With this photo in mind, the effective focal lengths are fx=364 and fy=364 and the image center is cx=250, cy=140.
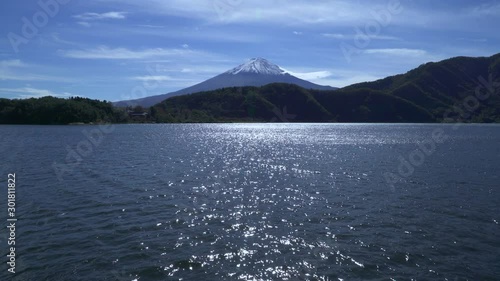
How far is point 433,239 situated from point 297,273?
7.86 metres

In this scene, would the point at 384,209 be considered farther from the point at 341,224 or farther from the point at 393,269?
the point at 393,269

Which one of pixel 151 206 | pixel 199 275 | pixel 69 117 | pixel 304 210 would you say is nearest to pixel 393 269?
pixel 199 275

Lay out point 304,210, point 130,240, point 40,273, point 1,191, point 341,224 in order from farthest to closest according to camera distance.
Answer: point 1,191
point 304,210
point 341,224
point 130,240
point 40,273

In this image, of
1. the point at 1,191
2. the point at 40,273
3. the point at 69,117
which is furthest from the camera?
the point at 69,117

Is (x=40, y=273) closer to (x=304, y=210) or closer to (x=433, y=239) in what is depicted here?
(x=304, y=210)

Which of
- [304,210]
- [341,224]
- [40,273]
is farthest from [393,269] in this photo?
[40,273]

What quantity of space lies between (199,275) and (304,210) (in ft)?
34.3

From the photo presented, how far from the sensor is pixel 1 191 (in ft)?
83.4

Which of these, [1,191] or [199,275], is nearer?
[199,275]

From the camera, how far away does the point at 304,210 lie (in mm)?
22062

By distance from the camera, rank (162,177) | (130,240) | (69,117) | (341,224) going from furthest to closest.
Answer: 1. (69,117)
2. (162,177)
3. (341,224)
4. (130,240)

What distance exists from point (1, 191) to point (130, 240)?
49.6ft

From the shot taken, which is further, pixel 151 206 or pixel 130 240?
pixel 151 206

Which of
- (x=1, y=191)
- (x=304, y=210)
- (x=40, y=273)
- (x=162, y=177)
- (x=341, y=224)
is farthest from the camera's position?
(x=162, y=177)
